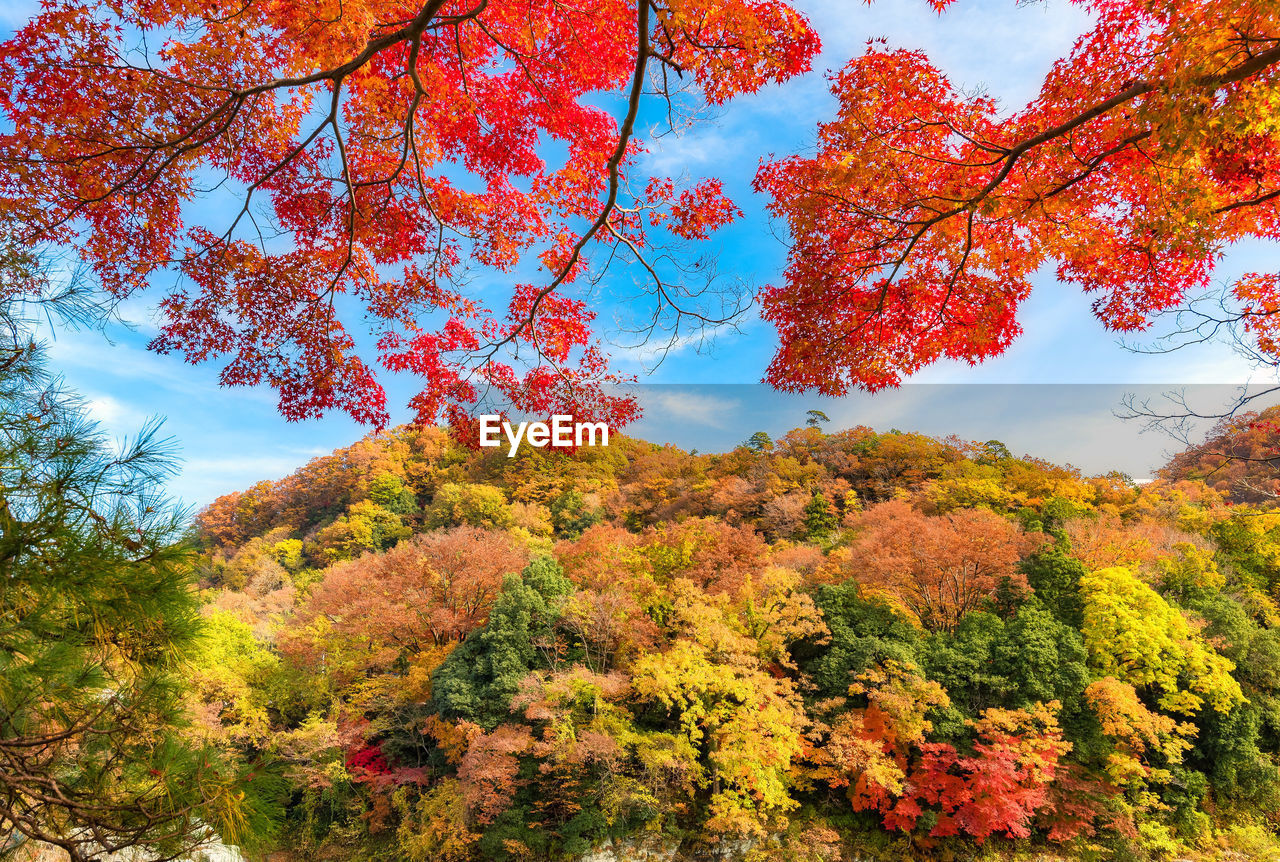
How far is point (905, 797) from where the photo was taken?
9836 millimetres

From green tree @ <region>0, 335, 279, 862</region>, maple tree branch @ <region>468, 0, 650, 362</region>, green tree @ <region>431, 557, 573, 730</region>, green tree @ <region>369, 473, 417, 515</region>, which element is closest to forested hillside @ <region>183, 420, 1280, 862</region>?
green tree @ <region>431, 557, 573, 730</region>

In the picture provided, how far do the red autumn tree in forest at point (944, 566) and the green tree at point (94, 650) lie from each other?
1154 cm

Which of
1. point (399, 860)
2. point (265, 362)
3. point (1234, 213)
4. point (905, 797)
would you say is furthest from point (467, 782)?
point (1234, 213)

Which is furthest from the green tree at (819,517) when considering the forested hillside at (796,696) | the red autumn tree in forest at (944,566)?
the red autumn tree in forest at (944,566)

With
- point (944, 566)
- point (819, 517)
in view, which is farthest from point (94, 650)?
point (819, 517)

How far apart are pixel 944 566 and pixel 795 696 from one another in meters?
4.60

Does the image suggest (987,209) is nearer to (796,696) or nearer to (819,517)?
(796,696)

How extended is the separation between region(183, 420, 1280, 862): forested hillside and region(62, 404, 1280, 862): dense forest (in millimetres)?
62

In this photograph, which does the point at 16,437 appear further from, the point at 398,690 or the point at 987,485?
the point at 987,485

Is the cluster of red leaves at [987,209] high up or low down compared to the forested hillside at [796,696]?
up

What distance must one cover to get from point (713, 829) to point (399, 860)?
668 cm

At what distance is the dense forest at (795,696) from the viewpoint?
968 centimetres

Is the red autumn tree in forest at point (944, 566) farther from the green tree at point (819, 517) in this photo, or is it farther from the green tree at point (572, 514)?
the green tree at point (572, 514)

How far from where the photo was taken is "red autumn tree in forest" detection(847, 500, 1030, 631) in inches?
450
